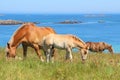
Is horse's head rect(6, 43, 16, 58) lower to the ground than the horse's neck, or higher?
lower

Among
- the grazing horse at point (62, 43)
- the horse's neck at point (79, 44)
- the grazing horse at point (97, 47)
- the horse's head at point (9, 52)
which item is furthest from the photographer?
the grazing horse at point (97, 47)

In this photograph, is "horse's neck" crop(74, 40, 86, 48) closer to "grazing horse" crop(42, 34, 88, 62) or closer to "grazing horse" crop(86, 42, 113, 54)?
"grazing horse" crop(42, 34, 88, 62)

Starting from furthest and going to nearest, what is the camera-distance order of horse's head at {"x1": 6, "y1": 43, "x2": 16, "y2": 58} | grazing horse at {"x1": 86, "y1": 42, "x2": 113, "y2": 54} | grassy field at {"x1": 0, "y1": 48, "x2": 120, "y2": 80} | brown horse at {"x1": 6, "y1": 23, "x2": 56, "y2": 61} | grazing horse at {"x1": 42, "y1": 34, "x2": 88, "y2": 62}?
1. grazing horse at {"x1": 86, "y1": 42, "x2": 113, "y2": 54}
2. brown horse at {"x1": 6, "y1": 23, "x2": 56, "y2": 61}
3. horse's head at {"x1": 6, "y1": 43, "x2": 16, "y2": 58}
4. grazing horse at {"x1": 42, "y1": 34, "x2": 88, "y2": 62}
5. grassy field at {"x1": 0, "y1": 48, "x2": 120, "y2": 80}

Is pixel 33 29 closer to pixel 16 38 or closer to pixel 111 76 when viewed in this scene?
pixel 16 38

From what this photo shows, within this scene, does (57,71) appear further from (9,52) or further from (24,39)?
(24,39)

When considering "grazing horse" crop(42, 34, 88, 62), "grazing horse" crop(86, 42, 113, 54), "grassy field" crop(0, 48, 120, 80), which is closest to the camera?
"grassy field" crop(0, 48, 120, 80)

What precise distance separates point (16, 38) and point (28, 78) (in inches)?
269

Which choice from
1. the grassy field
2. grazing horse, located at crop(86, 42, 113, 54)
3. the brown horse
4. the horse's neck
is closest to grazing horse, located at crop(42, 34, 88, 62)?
the horse's neck

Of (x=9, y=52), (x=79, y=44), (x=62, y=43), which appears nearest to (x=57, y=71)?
(x=62, y=43)

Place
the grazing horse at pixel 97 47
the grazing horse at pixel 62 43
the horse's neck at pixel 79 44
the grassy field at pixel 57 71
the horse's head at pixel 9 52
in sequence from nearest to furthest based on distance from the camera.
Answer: the grassy field at pixel 57 71, the grazing horse at pixel 62 43, the horse's neck at pixel 79 44, the horse's head at pixel 9 52, the grazing horse at pixel 97 47

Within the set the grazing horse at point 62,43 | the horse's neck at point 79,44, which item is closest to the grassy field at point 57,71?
the grazing horse at point 62,43

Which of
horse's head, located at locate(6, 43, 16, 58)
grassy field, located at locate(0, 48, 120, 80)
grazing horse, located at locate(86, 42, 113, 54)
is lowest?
grazing horse, located at locate(86, 42, 113, 54)

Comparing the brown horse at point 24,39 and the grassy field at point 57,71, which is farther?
the brown horse at point 24,39

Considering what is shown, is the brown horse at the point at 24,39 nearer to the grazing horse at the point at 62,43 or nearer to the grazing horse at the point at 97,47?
the grazing horse at the point at 62,43
